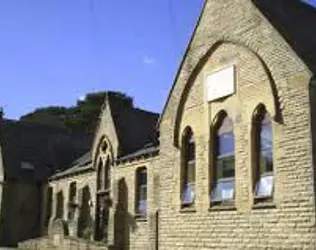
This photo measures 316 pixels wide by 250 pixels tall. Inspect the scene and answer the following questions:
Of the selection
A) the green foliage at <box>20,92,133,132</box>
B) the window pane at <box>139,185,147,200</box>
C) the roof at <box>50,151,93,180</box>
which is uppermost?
the green foliage at <box>20,92,133,132</box>

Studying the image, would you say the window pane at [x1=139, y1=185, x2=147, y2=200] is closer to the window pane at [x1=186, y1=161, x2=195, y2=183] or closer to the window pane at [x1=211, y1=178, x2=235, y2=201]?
the window pane at [x1=186, y1=161, x2=195, y2=183]

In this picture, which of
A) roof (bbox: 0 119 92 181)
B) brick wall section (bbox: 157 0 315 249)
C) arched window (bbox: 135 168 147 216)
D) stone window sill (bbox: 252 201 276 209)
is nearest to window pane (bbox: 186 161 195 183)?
brick wall section (bbox: 157 0 315 249)

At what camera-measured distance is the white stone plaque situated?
20292mm

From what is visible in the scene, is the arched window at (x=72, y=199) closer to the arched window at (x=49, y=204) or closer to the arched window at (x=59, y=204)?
the arched window at (x=59, y=204)

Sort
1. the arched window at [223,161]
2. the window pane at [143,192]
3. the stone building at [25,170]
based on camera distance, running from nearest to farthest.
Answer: the arched window at [223,161] < the window pane at [143,192] < the stone building at [25,170]

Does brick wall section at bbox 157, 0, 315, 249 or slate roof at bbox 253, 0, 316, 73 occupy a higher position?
slate roof at bbox 253, 0, 316, 73

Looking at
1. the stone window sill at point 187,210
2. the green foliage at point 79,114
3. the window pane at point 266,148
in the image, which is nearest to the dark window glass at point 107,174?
the stone window sill at point 187,210

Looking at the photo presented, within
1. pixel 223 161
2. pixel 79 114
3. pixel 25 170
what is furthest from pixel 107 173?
pixel 79 114

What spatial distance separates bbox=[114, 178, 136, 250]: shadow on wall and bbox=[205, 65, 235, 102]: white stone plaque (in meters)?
13.6

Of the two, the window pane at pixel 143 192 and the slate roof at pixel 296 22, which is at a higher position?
the slate roof at pixel 296 22

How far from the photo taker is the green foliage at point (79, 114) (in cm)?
7256

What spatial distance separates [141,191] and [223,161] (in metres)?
13.1

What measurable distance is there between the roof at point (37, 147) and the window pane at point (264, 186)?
98.1 ft

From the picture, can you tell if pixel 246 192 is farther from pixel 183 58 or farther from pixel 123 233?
pixel 123 233
